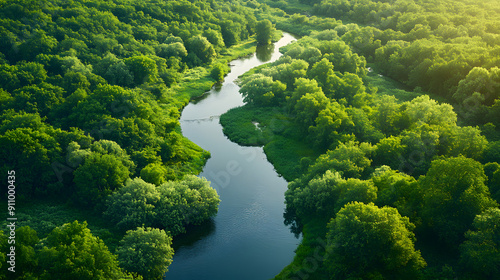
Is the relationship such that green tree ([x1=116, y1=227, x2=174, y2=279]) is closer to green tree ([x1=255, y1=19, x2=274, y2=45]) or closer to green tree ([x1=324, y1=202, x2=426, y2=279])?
green tree ([x1=324, y1=202, x2=426, y2=279])

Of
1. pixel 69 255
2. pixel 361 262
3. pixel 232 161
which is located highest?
pixel 69 255

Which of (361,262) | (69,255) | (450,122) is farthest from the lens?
(450,122)

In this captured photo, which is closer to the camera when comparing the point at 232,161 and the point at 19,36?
the point at 232,161

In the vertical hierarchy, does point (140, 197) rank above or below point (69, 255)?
below

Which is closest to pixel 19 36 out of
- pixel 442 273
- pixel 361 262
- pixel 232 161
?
pixel 232 161

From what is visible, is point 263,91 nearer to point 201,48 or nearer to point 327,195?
point 201,48

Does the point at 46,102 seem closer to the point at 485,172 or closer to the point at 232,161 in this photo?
the point at 232,161
